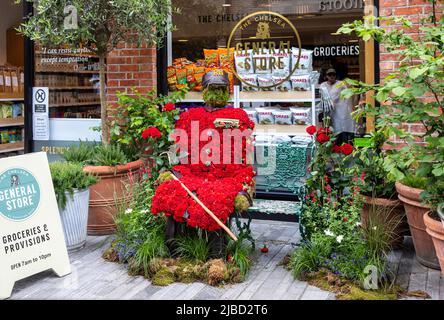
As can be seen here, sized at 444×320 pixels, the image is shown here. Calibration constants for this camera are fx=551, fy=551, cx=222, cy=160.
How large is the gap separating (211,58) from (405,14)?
7.08 ft

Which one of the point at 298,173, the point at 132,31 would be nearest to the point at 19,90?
the point at 132,31

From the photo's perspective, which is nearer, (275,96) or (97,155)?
(97,155)

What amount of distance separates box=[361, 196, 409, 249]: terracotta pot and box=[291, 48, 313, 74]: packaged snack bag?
Answer: 5.84ft

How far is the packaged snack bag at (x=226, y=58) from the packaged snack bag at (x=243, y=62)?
5 centimetres

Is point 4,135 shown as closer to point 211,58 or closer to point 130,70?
point 130,70

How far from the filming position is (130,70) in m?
6.36

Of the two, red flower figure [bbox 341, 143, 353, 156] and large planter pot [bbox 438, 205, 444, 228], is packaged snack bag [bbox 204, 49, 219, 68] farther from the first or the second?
large planter pot [bbox 438, 205, 444, 228]

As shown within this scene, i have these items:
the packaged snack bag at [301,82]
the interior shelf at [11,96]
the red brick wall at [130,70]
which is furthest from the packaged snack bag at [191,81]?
the interior shelf at [11,96]

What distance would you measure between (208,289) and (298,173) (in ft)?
5.40

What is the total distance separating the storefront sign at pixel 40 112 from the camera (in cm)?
681

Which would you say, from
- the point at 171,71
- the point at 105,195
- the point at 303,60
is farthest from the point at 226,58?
the point at 105,195

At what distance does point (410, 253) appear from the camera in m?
4.67

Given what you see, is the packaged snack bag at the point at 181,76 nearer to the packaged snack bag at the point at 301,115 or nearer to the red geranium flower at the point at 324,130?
the packaged snack bag at the point at 301,115

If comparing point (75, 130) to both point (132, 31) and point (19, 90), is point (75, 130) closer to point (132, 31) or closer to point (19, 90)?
point (132, 31)
